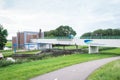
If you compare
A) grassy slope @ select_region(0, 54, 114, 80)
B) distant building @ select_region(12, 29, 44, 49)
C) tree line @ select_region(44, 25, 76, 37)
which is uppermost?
tree line @ select_region(44, 25, 76, 37)

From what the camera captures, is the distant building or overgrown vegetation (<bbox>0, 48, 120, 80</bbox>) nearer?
overgrown vegetation (<bbox>0, 48, 120, 80</bbox>)

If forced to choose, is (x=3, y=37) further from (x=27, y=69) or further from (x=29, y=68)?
(x=27, y=69)

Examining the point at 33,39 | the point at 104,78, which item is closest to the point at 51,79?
the point at 104,78

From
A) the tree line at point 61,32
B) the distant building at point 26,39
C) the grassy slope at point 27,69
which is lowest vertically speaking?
the grassy slope at point 27,69

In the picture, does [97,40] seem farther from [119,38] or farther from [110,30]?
[110,30]

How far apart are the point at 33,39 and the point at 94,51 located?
125 feet

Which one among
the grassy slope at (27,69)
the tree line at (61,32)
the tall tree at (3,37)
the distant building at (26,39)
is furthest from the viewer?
the tree line at (61,32)

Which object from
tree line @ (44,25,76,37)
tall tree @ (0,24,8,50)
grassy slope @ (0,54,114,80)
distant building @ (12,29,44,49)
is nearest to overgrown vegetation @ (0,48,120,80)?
grassy slope @ (0,54,114,80)

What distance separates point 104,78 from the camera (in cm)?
1319

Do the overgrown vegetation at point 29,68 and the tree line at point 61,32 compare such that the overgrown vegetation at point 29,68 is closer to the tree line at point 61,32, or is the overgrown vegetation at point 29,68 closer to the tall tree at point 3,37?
the tall tree at point 3,37

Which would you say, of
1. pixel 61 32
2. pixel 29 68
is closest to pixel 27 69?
pixel 29 68

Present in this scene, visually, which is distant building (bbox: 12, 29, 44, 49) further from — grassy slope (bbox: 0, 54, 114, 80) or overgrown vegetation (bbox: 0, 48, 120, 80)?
grassy slope (bbox: 0, 54, 114, 80)

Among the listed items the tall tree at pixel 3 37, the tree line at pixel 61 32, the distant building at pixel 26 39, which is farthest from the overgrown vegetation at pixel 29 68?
the tree line at pixel 61 32

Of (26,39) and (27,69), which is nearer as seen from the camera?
(27,69)
